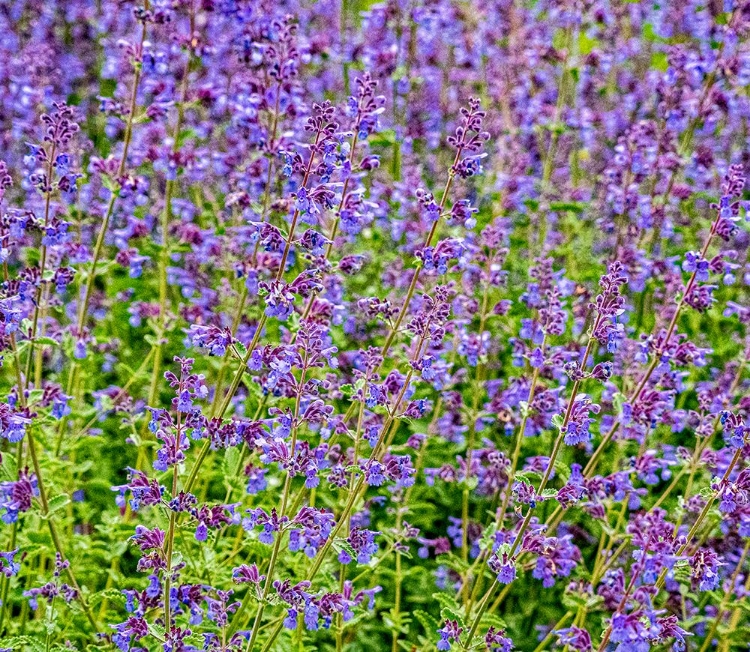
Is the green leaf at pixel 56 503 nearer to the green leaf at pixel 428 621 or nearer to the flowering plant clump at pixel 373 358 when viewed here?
the flowering plant clump at pixel 373 358

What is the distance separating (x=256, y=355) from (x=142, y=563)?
0.91 m

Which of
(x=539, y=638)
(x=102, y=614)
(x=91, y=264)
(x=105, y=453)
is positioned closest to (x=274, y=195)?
(x=91, y=264)

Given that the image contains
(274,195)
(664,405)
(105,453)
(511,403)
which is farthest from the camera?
(105,453)

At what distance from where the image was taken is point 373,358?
389 centimetres

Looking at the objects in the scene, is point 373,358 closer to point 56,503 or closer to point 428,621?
point 428,621

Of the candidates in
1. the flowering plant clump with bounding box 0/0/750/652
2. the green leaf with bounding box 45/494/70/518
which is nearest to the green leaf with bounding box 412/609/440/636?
the flowering plant clump with bounding box 0/0/750/652

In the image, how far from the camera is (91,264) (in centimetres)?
512

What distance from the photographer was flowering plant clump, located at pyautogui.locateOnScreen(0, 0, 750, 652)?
3826 millimetres

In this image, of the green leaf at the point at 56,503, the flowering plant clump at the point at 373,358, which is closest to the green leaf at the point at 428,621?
the flowering plant clump at the point at 373,358

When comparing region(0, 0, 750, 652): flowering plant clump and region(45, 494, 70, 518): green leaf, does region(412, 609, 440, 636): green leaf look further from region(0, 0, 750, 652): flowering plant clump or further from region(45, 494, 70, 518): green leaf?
region(45, 494, 70, 518): green leaf

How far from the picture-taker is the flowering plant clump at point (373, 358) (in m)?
3.83

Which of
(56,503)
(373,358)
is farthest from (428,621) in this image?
(56,503)

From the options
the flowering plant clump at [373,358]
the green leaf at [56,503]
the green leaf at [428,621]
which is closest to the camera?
the flowering plant clump at [373,358]

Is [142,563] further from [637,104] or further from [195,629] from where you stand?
[637,104]
